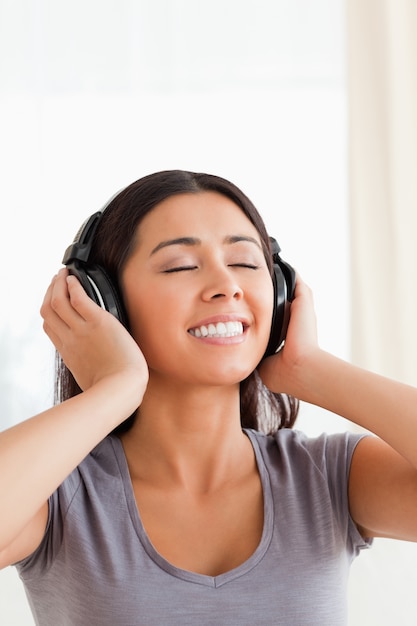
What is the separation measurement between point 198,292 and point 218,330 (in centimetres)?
7

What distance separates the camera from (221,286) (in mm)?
1543

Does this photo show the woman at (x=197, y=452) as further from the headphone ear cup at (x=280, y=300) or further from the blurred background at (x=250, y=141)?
the blurred background at (x=250, y=141)

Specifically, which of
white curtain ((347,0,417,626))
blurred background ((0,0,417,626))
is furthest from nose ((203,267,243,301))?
white curtain ((347,0,417,626))

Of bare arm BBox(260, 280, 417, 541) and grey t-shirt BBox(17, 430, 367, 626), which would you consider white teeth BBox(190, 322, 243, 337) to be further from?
grey t-shirt BBox(17, 430, 367, 626)

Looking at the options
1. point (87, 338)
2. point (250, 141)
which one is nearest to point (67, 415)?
point (87, 338)

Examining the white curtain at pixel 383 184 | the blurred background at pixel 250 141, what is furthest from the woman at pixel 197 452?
the white curtain at pixel 383 184

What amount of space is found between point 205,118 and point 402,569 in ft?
4.65

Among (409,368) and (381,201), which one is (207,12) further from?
(409,368)

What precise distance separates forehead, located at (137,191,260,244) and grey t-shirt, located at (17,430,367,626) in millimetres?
420

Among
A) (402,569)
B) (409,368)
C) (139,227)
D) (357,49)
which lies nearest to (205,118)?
(357,49)

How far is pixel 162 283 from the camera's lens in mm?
1573

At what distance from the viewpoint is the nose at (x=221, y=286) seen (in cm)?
154

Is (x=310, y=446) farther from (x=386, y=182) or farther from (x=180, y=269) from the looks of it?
(x=386, y=182)

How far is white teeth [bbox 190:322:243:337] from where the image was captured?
5.05 ft
